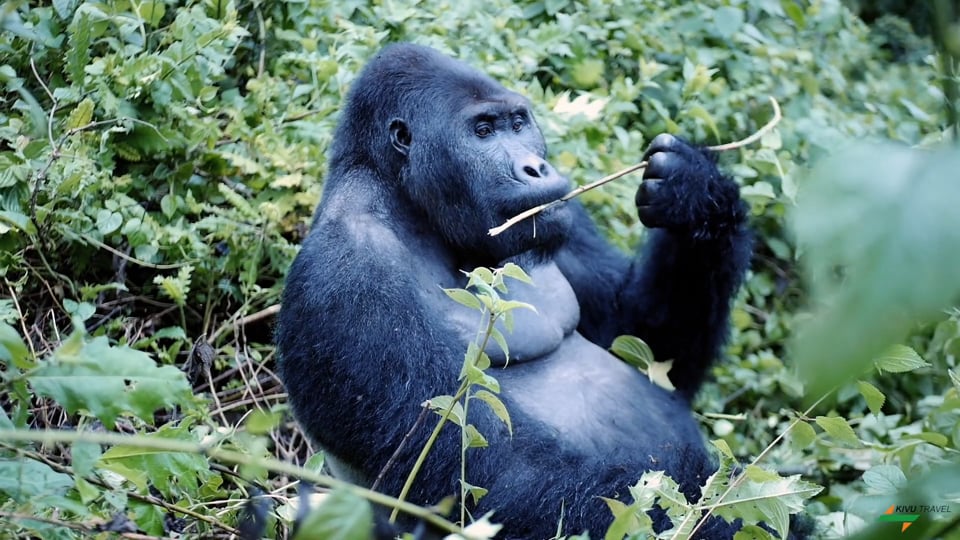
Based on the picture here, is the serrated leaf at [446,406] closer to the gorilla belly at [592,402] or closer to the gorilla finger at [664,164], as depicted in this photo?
the gorilla belly at [592,402]

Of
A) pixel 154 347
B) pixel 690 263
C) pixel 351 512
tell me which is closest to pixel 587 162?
pixel 690 263

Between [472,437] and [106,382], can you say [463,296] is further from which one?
[106,382]

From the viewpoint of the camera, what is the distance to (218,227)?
161 inches

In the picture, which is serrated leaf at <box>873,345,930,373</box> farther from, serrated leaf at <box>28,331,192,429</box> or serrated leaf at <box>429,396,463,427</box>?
serrated leaf at <box>28,331,192,429</box>

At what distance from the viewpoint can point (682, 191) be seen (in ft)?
12.3

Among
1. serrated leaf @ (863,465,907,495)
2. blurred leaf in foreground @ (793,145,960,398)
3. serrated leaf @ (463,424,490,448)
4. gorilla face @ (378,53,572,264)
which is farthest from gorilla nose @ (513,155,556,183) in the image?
blurred leaf in foreground @ (793,145,960,398)

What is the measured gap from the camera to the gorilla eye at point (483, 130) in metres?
3.56

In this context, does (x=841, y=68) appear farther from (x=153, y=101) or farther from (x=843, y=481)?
(x=153, y=101)

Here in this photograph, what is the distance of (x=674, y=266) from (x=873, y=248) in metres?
3.23

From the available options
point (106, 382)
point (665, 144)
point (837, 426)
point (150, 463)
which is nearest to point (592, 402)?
point (665, 144)

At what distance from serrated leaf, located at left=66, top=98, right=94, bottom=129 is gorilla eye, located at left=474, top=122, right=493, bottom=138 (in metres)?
1.42

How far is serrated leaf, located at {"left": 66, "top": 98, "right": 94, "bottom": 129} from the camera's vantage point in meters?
3.76

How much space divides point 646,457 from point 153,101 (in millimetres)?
2301

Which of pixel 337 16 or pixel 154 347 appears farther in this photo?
pixel 337 16
